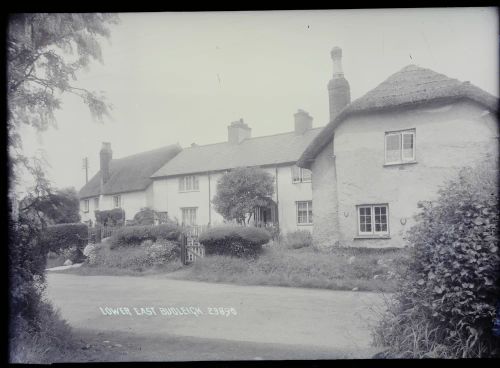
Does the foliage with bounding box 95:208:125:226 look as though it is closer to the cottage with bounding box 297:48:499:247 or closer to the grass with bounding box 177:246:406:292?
the grass with bounding box 177:246:406:292

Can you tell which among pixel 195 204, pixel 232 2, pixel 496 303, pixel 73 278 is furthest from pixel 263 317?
pixel 195 204

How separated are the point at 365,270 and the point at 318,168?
4926mm

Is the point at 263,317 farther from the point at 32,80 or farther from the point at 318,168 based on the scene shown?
the point at 318,168

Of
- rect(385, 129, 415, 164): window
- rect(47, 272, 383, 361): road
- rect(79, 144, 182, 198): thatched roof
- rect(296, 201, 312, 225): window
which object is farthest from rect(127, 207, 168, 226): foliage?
rect(385, 129, 415, 164): window

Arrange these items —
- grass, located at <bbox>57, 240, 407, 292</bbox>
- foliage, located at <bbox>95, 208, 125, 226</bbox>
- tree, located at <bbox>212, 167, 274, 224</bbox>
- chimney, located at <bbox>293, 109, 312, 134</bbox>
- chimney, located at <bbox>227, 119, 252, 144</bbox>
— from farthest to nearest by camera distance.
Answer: chimney, located at <bbox>227, 119, 252, 144</bbox> → tree, located at <bbox>212, 167, 274, 224</bbox> → chimney, located at <bbox>293, 109, 312, 134</bbox> → foliage, located at <bbox>95, 208, 125, 226</bbox> → grass, located at <bbox>57, 240, 407, 292</bbox>

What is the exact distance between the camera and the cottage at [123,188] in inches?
594

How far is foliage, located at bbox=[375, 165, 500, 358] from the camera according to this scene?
14.3 ft

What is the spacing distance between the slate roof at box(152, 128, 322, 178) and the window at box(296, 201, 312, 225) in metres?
2.27

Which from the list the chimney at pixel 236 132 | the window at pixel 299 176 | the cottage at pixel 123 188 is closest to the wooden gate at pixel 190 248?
the cottage at pixel 123 188

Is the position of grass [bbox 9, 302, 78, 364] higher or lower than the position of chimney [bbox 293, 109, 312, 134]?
lower

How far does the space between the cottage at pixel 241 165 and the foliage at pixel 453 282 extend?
12.5m

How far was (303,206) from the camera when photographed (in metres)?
18.6

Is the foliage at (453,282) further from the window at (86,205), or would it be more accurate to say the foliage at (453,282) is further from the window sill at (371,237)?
the window at (86,205)

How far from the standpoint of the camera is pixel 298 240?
1440cm
